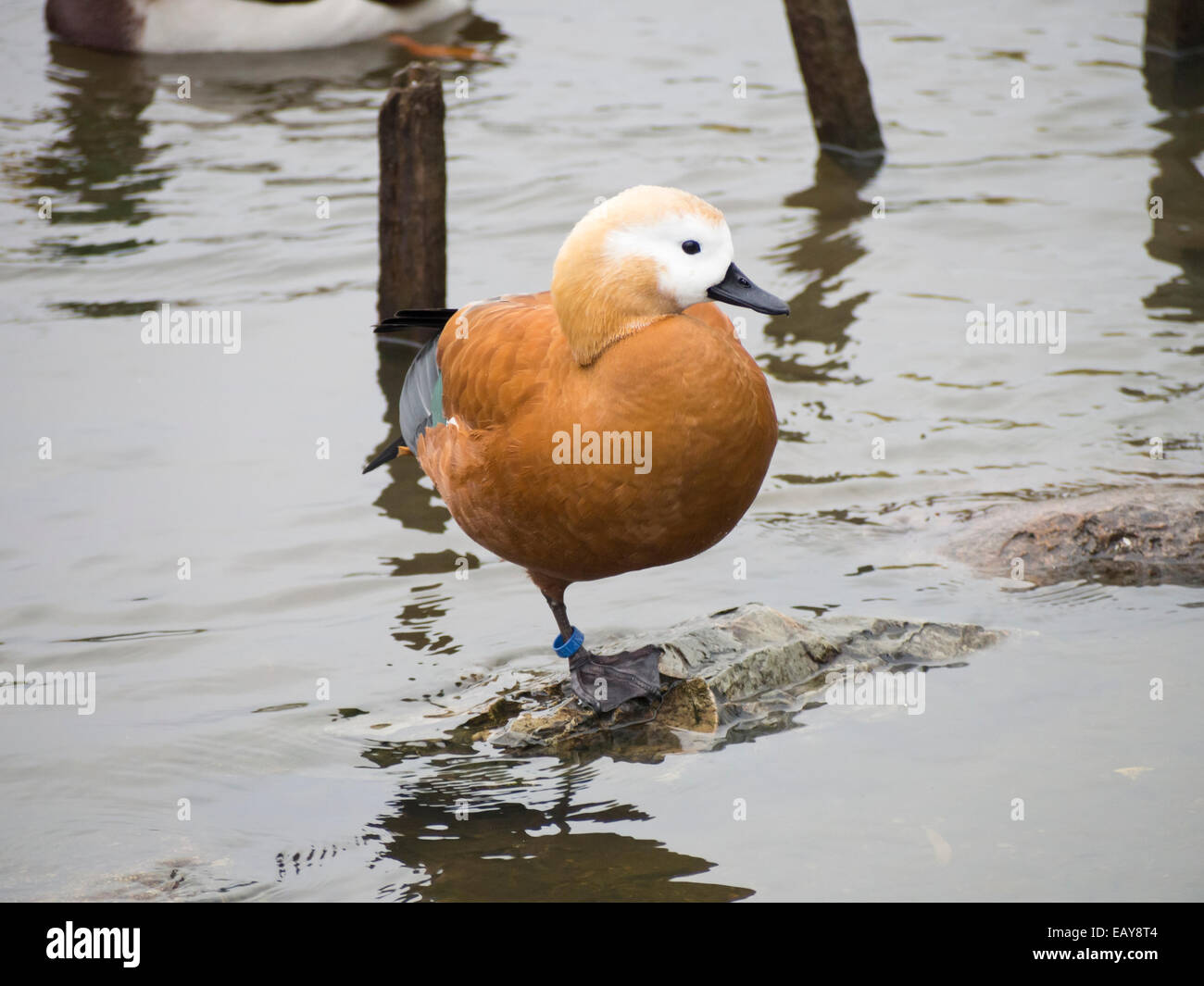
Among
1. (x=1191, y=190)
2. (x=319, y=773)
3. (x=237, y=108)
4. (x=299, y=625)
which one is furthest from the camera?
(x=237, y=108)

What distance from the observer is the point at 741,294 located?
12.7ft

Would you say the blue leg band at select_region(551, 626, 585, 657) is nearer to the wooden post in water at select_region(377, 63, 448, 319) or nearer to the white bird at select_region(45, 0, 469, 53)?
the wooden post in water at select_region(377, 63, 448, 319)

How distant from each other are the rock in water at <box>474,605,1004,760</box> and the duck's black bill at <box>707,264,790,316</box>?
130 cm

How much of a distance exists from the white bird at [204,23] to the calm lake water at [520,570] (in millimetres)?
226

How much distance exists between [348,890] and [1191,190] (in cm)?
792

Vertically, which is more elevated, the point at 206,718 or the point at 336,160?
the point at 336,160

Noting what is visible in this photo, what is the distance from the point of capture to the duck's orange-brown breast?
3846mm

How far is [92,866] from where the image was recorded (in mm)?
4027

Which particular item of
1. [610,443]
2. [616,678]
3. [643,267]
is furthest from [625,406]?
[616,678]

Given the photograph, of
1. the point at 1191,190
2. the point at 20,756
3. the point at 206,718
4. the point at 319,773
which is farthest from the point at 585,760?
the point at 1191,190

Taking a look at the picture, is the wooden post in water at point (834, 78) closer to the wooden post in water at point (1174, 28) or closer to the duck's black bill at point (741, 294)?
the wooden post in water at point (1174, 28)

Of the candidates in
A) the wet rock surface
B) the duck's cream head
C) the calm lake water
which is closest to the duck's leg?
the calm lake water

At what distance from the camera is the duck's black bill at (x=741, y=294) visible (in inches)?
152
